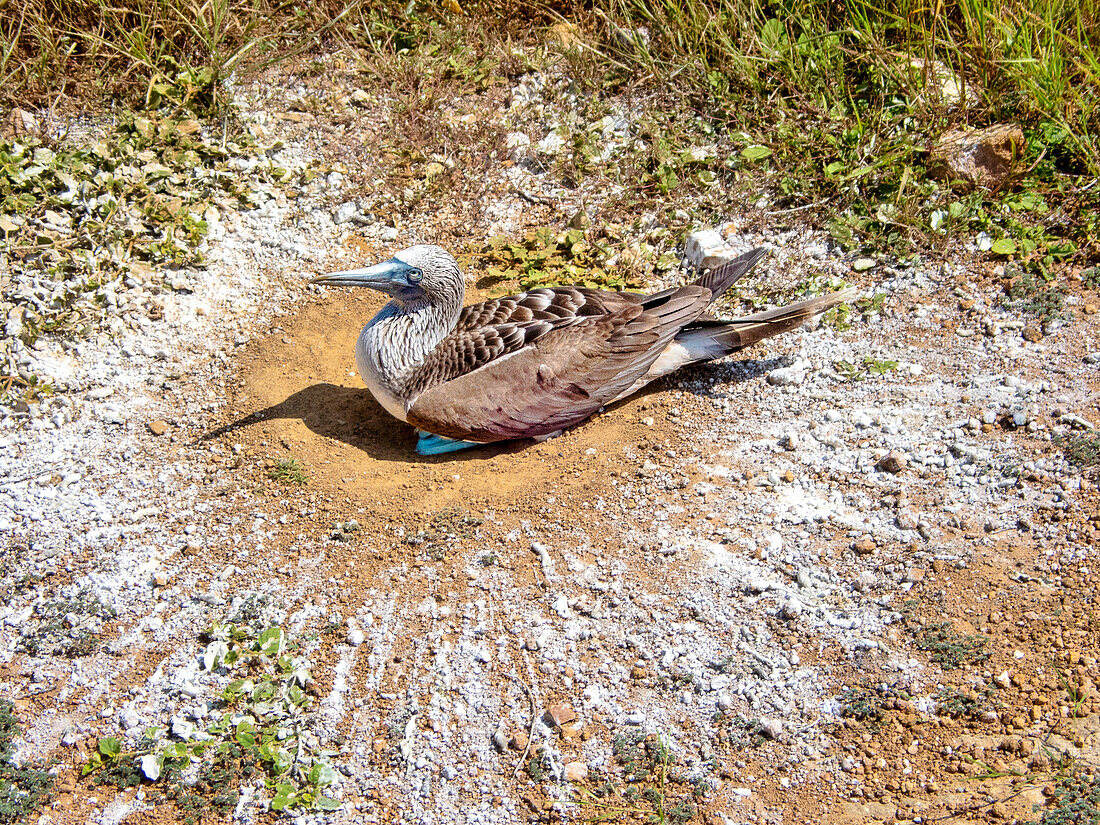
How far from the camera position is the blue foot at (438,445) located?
5.26 m

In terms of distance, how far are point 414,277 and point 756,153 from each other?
118 inches

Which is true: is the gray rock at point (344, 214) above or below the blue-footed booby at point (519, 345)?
above

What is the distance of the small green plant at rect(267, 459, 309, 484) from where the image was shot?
4.95 metres

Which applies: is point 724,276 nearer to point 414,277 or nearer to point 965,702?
point 414,277

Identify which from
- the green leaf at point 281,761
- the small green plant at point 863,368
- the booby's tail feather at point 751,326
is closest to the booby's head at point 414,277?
the booby's tail feather at point 751,326

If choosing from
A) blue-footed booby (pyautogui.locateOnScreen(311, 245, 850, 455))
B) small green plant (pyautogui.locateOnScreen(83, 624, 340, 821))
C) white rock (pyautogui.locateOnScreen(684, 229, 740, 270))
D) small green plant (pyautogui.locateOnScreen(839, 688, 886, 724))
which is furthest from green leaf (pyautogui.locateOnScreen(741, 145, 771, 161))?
small green plant (pyautogui.locateOnScreen(83, 624, 340, 821))

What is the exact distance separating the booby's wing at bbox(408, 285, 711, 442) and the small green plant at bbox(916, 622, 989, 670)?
2.14m

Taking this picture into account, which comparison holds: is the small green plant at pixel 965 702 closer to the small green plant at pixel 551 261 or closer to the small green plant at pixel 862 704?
the small green plant at pixel 862 704

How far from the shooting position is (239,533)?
4703 millimetres

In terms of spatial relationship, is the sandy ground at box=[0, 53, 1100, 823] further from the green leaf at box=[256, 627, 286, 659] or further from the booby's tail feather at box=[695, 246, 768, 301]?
the booby's tail feather at box=[695, 246, 768, 301]

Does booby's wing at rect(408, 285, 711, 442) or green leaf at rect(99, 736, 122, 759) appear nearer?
green leaf at rect(99, 736, 122, 759)

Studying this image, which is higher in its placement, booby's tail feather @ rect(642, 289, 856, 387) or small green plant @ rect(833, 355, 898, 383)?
booby's tail feather @ rect(642, 289, 856, 387)

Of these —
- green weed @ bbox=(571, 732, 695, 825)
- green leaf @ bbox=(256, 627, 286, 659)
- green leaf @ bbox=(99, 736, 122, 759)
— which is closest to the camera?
green weed @ bbox=(571, 732, 695, 825)

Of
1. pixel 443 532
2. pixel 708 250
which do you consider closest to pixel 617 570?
pixel 443 532
